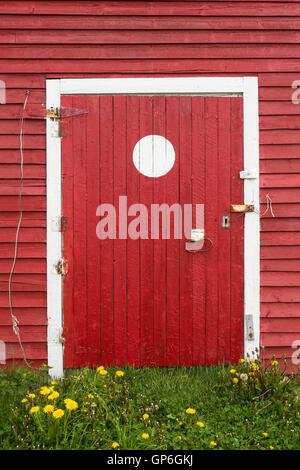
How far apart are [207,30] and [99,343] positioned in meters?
2.89

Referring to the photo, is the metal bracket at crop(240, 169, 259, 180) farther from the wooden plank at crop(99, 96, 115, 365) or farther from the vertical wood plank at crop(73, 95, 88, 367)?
the vertical wood plank at crop(73, 95, 88, 367)

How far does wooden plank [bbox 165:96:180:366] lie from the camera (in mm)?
2922

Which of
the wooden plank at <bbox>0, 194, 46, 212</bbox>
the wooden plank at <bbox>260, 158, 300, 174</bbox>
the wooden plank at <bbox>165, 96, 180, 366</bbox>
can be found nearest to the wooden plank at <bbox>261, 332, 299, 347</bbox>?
the wooden plank at <bbox>165, 96, 180, 366</bbox>

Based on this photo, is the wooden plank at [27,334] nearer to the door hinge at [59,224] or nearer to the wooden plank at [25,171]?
the door hinge at [59,224]

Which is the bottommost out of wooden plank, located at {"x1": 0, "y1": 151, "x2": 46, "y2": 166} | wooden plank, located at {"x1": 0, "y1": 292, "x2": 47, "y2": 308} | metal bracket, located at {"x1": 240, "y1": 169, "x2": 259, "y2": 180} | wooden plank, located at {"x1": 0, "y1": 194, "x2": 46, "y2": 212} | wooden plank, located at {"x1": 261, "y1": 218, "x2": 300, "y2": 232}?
wooden plank, located at {"x1": 0, "y1": 292, "x2": 47, "y2": 308}

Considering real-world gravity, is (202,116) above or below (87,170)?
above

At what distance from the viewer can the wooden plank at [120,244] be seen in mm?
2916

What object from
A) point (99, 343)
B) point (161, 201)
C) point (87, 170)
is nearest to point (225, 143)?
point (161, 201)

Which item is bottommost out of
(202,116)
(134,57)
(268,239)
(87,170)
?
(268,239)

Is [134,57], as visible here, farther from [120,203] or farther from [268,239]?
[268,239]

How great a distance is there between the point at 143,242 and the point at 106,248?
1.07 feet

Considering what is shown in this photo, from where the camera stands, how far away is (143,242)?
9.62 feet

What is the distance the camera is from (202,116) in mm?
2922

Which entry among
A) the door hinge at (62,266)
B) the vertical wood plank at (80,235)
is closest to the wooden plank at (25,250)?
the door hinge at (62,266)
